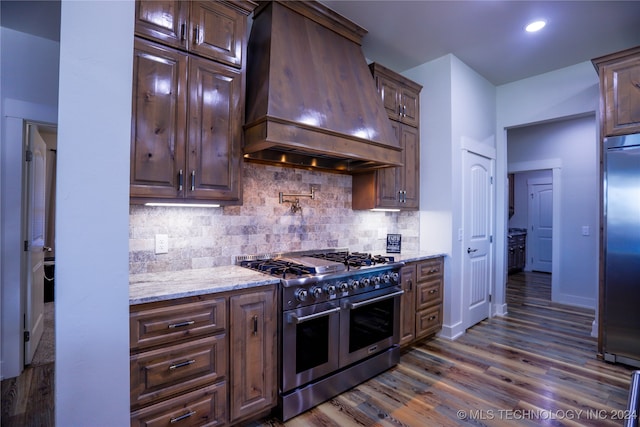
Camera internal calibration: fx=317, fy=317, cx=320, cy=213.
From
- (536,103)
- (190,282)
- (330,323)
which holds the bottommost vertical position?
(330,323)

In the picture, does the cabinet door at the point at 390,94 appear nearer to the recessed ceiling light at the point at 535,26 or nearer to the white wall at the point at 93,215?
the recessed ceiling light at the point at 535,26

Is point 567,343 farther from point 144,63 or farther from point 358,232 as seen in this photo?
point 144,63

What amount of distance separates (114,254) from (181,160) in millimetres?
925

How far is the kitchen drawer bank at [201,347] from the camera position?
1.57 meters

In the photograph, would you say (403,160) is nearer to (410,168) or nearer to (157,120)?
(410,168)

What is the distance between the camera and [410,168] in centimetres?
359

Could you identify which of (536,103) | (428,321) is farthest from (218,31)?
(536,103)

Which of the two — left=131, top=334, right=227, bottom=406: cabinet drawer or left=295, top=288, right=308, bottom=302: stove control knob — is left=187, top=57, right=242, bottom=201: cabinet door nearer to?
left=295, top=288, right=308, bottom=302: stove control knob

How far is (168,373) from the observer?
1.63m

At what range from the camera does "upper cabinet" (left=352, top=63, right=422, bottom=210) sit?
10.6 feet

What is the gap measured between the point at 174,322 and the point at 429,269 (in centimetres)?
250

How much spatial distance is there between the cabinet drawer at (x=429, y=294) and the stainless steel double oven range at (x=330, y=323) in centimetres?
46

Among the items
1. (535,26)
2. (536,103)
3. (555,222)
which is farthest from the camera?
(555,222)

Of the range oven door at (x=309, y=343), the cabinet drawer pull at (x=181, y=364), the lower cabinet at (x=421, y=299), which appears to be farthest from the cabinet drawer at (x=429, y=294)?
the cabinet drawer pull at (x=181, y=364)
